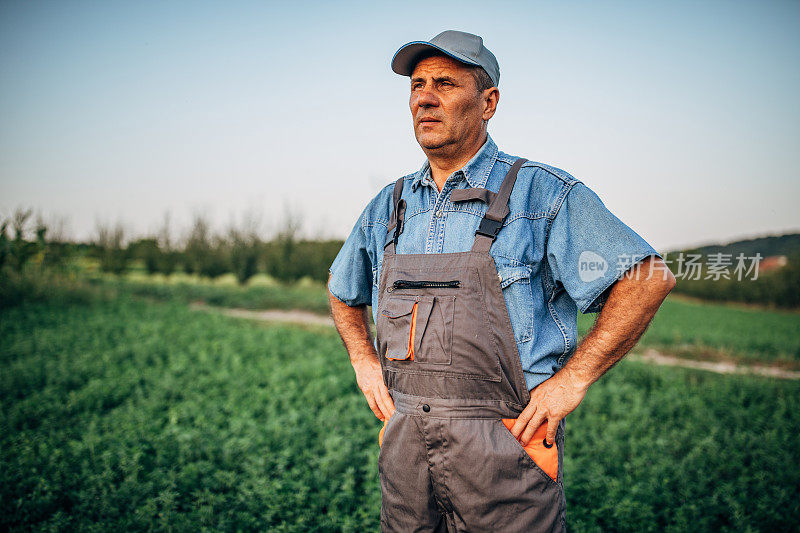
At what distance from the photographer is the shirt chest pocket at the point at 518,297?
1613 mm

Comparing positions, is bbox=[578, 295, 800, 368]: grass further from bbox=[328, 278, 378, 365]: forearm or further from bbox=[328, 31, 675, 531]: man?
bbox=[328, 31, 675, 531]: man

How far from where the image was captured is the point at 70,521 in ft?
10.1

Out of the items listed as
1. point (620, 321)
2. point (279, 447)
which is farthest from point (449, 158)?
point (279, 447)

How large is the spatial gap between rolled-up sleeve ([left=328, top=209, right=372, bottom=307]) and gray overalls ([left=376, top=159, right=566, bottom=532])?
0.47m

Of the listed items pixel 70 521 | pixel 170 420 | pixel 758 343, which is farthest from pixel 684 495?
pixel 758 343

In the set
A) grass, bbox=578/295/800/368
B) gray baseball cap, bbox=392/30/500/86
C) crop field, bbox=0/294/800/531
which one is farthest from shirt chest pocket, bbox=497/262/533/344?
grass, bbox=578/295/800/368

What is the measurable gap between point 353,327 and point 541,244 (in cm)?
97

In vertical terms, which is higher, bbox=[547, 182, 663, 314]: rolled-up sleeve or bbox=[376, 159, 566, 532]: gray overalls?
bbox=[547, 182, 663, 314]: rolled-up sleeve

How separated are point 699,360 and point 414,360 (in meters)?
12.6

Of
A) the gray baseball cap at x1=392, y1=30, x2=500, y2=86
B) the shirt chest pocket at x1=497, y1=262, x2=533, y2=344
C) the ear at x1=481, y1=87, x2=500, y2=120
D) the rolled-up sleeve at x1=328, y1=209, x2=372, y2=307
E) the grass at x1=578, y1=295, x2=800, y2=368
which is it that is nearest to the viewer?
the shirt chest pocket at x1=497, y1=262, x2=533, y2=344

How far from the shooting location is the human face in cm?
178

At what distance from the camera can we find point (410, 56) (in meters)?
1.87

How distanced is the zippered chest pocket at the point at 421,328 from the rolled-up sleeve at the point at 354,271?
49 cm

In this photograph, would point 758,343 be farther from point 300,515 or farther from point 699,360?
point 300,515
